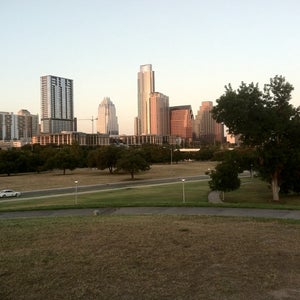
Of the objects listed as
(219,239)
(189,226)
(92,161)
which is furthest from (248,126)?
(92,161)

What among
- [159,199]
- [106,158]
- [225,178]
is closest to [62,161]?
[106,158]

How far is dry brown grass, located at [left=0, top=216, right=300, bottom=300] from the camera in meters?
7.59

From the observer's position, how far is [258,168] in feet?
117

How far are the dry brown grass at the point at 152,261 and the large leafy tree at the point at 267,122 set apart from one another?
20693mm

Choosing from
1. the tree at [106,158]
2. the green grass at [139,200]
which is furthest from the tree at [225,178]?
the tree at [106,158]

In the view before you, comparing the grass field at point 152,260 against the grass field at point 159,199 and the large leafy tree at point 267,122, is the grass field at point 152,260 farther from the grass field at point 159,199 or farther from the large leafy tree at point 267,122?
the large leafy tree at point 267,122

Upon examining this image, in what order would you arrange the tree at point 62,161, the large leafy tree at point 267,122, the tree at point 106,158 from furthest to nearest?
the tree at point 62,161, the tree at point 106,158, the large leafy tree at point 267,122

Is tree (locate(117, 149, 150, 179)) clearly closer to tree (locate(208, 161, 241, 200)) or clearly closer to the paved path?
tree (locate(208, 161, 241, 200))

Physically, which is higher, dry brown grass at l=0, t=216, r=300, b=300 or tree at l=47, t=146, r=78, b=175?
tree at l=47, t=146, r=78, b=175

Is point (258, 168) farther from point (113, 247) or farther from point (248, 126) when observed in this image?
point (113, 247)

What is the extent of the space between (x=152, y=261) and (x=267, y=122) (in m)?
26.7

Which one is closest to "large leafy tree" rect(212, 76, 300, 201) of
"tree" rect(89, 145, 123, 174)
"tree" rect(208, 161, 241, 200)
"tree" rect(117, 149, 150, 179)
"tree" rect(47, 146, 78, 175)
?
"tree" rect(208, 161, 241, 200)

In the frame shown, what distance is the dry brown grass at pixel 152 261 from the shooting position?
7.59 metres

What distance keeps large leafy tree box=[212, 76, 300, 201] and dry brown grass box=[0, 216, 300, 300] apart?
67.9 ft
